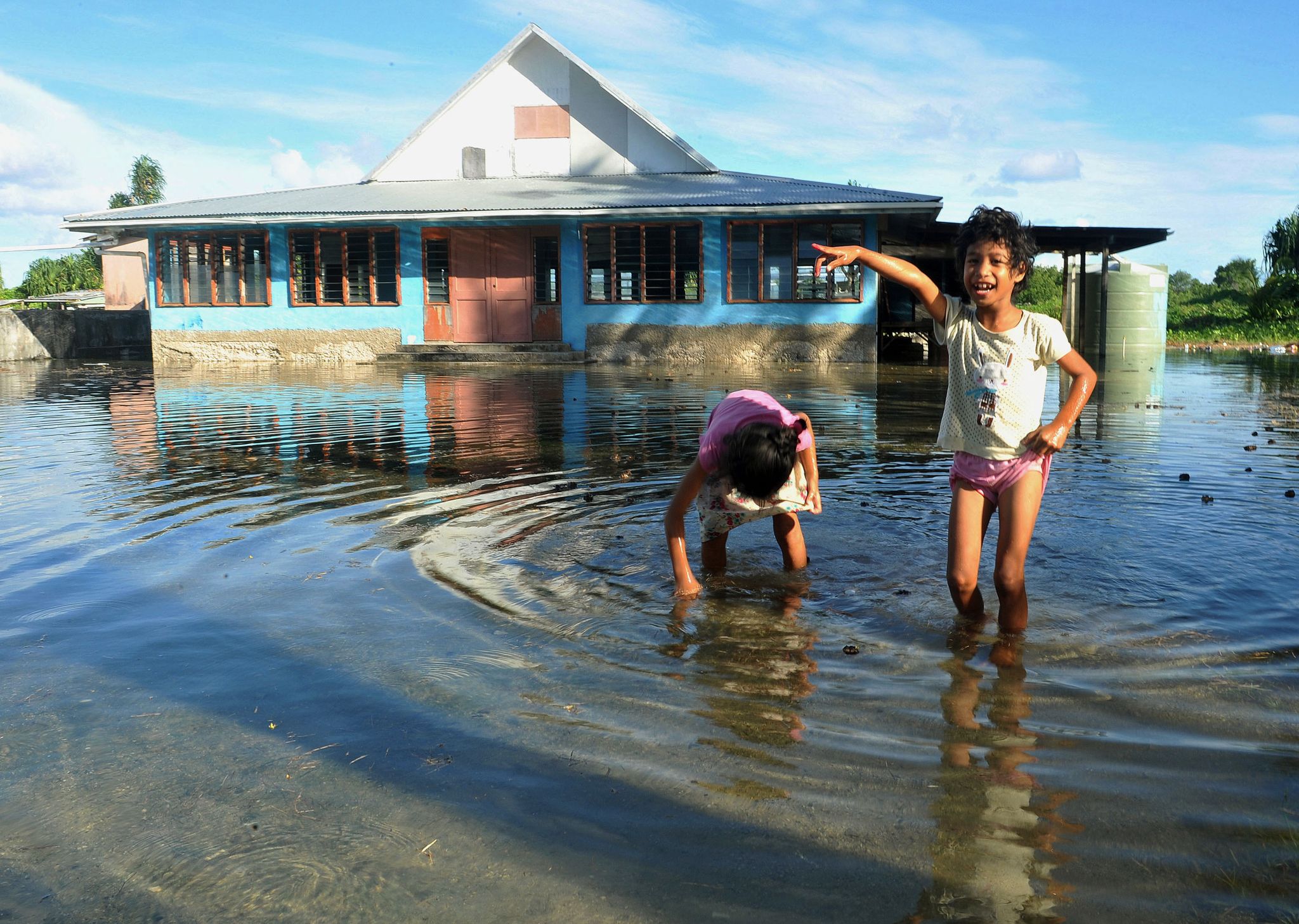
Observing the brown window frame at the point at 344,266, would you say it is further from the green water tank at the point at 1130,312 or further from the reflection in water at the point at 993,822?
the reflection in water at the point at 993,822

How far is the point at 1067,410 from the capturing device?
3646 millimetres

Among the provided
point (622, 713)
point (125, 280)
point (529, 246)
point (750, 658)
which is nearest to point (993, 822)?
point (622, 713)

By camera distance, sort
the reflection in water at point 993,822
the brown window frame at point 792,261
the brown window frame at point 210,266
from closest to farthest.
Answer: the reflection in water at point 993,822
the brown window frame at point 792,261
the brown window frame at point 210,266

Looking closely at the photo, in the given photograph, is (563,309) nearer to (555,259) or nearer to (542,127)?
(555,259)

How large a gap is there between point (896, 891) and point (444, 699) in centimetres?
150

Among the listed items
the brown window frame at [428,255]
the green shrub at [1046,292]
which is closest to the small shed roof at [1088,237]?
the brown window frame at [428,255]

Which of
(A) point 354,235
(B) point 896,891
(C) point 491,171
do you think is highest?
(C) point 491,171

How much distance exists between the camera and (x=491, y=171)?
25766mm

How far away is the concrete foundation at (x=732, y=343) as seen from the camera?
21.3m

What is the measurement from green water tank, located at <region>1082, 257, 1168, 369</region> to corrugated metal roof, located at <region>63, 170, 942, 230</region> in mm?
6023

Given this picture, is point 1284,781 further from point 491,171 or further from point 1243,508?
point 491,171

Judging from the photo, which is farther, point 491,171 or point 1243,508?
point 491,171

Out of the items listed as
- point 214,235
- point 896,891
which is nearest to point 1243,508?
point 896,891

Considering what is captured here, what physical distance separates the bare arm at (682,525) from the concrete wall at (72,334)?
2544 cm
